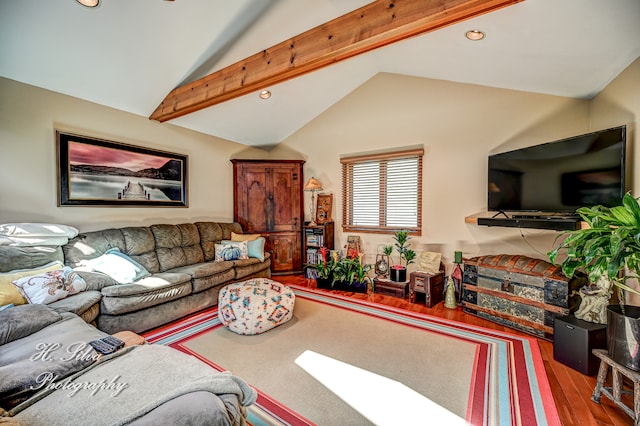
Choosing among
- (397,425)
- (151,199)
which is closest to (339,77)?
(151,199)

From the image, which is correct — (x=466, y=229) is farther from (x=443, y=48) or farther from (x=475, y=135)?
(x=443, y=48)

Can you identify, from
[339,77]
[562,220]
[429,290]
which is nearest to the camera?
[562,220]

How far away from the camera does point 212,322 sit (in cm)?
310

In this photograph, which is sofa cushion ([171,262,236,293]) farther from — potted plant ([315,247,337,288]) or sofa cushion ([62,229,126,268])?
potted plant ([315,247,337,288])

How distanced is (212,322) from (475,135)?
4060 mm

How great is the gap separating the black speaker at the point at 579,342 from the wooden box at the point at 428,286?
1396 mm

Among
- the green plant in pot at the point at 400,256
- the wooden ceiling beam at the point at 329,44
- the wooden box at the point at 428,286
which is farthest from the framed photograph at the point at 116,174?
the wooden box at the point at 428,286

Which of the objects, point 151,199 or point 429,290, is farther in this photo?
point 151,199

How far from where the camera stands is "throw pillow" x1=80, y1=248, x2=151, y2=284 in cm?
289

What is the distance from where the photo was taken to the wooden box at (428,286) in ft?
11.8

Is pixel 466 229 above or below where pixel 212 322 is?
above

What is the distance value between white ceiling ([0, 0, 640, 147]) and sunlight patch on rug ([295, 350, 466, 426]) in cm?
287

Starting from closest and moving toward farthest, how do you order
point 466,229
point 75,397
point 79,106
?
1. point 75,397
2. point 79,106
3. point 466,229

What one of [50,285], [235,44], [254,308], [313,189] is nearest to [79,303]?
[50,285]
